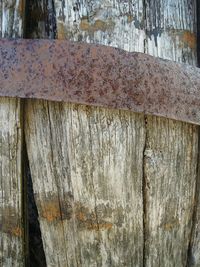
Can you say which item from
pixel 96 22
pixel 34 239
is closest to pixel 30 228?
pixel 34 239

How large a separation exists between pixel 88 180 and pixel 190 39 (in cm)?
59

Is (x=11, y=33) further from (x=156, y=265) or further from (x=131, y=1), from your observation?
(x=156, y=265)

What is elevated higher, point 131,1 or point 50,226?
point 131,1

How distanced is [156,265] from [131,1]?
0.92m

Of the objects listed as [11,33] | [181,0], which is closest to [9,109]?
[11,33]

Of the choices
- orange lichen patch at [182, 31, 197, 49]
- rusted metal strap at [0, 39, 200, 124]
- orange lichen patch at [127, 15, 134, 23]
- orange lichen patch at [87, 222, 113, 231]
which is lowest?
orange lichen patch at [87, 222, 113, 231]

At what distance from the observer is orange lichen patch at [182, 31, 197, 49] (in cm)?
129

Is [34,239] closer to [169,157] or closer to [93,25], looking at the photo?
[169,157]

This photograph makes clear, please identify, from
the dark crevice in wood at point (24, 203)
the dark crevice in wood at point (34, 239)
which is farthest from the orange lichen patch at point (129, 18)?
the dark crevice in wood at point (34, 239)

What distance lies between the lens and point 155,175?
4.17ft

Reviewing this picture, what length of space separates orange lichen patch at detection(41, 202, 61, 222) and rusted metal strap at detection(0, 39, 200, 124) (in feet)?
1.29

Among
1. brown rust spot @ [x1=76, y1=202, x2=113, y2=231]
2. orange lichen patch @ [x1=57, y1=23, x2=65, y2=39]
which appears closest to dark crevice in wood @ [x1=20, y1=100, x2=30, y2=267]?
brown rust spot @ [x1=76, y1=202, x2=113, y2=231]

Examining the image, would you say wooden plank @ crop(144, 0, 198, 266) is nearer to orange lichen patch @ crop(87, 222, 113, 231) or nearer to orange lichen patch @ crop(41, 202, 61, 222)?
orange lichen patch @ crop(87, 222, 113, 231)

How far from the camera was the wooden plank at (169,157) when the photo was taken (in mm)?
1253
